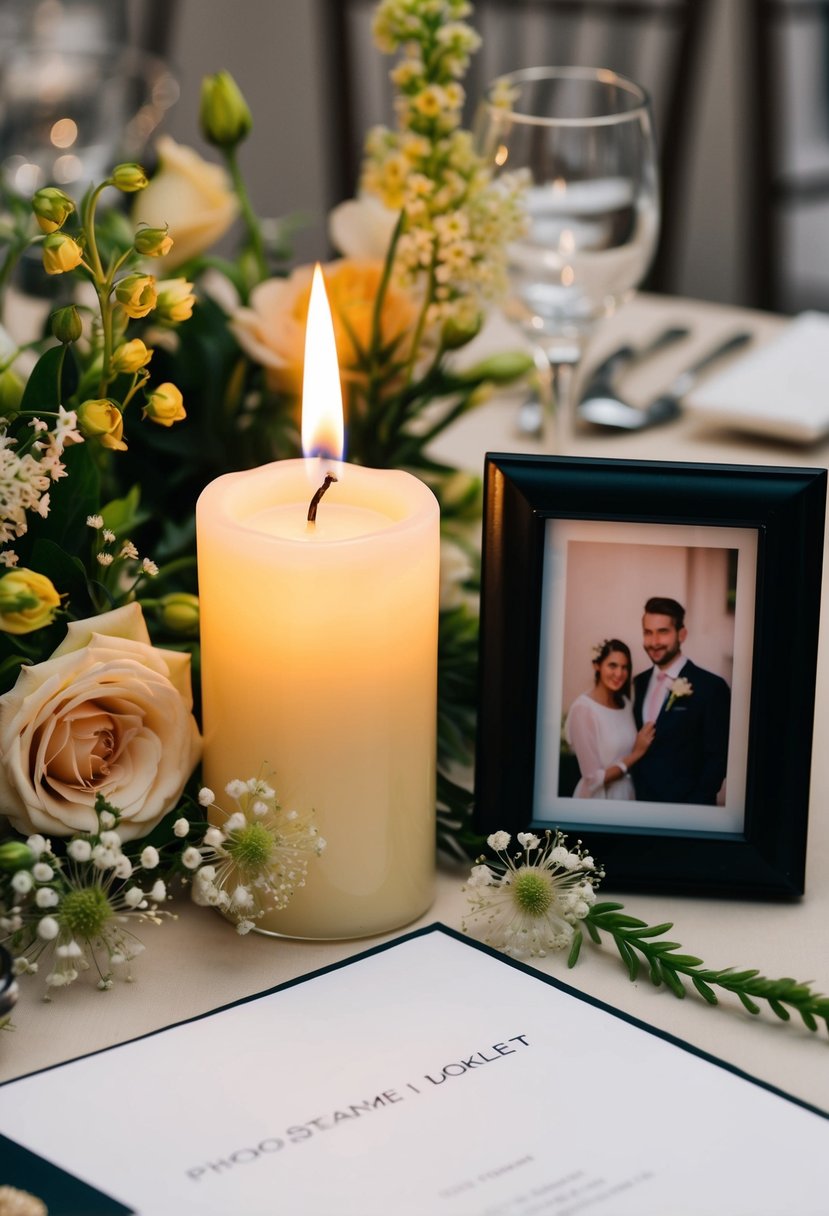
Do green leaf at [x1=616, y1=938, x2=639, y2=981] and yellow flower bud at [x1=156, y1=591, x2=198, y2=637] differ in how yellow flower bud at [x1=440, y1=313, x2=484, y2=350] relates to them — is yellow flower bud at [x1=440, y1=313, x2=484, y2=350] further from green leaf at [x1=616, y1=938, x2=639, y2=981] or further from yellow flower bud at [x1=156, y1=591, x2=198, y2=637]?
green leaf at [x1=616, y1=938, x2=639, y2=981]

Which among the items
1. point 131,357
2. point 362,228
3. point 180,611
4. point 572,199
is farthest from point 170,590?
point 572,199

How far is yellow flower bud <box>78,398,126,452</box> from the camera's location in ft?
1.85

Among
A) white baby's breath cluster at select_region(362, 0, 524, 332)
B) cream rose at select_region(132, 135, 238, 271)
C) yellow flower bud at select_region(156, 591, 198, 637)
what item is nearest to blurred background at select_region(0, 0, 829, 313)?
cream rose at select_region(132, 135, 238, 271)

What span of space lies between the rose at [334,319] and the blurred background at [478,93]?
212mm

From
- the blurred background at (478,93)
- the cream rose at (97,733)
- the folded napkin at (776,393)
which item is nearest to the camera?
the cream rose at (97,733)

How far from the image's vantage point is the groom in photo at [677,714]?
0.62 m

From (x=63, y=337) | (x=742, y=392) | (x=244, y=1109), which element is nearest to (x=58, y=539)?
(x=63, y=337)

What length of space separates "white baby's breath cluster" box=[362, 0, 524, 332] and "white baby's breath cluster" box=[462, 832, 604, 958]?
0.33 metres

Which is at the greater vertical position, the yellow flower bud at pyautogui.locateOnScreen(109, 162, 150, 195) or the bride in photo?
the yellow flower bud at pyautogui.locateOnScreen(109, 162, 150, 195)

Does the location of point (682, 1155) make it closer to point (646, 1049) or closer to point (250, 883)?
point (646, 1049)

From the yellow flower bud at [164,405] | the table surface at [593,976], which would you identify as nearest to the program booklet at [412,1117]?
the table surface at [593,976]

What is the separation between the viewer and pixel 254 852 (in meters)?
0.56

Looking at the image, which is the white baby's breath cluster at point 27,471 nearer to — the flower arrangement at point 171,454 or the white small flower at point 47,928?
the flower arrangement at point 171,454

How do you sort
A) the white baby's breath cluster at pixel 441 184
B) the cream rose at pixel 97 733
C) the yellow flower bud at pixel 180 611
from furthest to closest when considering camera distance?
the white baby's breath cluster at pixel 441 184, the yellow flower bud at pixel 180 611, the cream rose at pixel 97 733
